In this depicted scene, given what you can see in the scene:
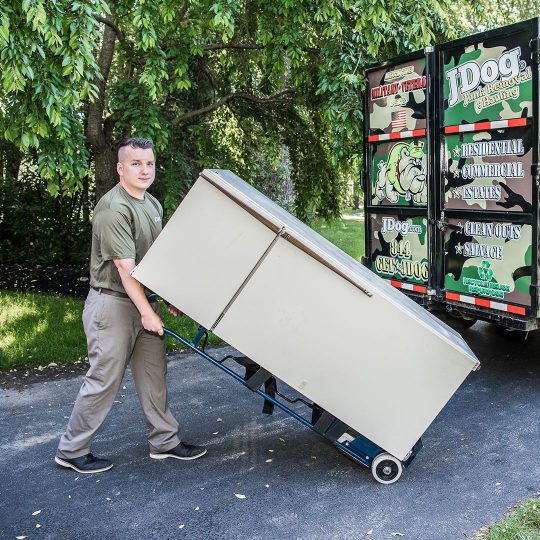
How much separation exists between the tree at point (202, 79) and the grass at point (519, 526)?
3728 millimetres

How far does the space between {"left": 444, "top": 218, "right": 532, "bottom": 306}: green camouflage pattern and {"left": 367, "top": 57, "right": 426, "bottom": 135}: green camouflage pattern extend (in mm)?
985

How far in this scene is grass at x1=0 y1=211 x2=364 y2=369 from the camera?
6578 mm

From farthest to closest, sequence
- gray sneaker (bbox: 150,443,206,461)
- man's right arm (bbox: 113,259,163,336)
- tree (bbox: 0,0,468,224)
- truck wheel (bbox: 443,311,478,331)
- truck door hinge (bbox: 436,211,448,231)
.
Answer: truck wheel (bbox: 443,311,478,331) → truck door hinge (bbox: 436,211,448,231) → tree (bbox: 0,0,468,224) → gray sneaker (bbox: 150,443,206,461) → man's right arm (bbox: 113,259,163,336)

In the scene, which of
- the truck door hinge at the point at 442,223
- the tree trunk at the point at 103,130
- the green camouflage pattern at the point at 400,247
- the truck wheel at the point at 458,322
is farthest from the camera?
the tree trunk at the point at 103,130

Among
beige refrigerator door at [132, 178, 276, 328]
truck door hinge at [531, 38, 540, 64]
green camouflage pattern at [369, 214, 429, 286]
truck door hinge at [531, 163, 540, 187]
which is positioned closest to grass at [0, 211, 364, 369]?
green camouflage pattern at [369, 214, 429, 286]

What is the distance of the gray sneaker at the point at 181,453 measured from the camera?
428 cm

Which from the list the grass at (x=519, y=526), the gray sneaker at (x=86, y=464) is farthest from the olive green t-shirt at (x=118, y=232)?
the grass at (x=519, y=526)

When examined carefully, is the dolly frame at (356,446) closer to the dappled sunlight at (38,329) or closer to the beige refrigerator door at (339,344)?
the beige refrigerator door at (339,344)

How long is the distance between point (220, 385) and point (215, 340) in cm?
153

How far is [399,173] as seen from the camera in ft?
20.0

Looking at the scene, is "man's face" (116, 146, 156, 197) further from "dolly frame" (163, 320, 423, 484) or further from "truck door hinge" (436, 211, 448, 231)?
"truck door hinge" (436, 211, 448, 231)

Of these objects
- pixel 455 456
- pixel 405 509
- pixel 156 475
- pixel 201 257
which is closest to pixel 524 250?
pixel 455 456

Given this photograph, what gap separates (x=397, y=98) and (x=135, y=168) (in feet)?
9.65

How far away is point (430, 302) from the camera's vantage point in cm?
593
